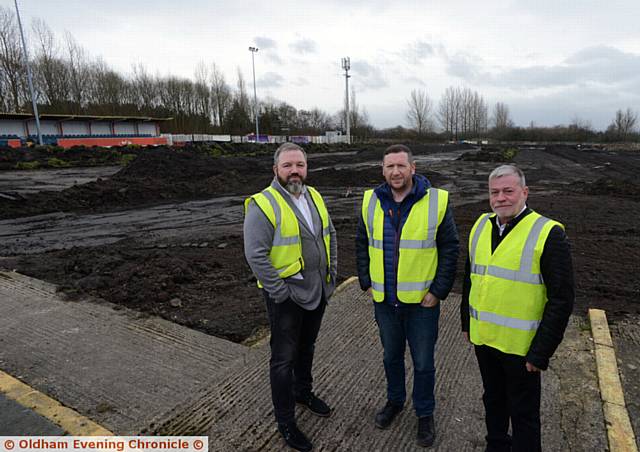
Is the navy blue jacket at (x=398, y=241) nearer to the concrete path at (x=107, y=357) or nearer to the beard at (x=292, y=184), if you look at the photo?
the beard at (x=292, y=184)

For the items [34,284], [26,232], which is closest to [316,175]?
[26,232]

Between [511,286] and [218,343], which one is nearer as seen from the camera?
[511,286]

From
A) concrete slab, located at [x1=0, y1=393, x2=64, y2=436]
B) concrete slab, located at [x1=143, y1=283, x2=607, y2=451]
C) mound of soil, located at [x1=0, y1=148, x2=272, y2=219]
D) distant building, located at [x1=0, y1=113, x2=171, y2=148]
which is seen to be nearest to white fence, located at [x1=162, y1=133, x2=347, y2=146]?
distant building, located at [x1=0, y1=113, x2=171, y2=148]

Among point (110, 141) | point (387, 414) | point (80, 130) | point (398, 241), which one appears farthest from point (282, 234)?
point (80, 130)

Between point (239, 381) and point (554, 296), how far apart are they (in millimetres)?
2644

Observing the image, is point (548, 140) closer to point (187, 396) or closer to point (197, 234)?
point (197, 234)

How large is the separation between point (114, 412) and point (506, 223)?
326cm

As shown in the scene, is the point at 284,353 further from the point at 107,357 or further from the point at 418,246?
the point at 107,357

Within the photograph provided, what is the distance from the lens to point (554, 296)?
2.18m

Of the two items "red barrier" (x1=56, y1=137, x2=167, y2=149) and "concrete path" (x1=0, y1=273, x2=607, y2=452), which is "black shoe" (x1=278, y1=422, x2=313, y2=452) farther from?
"red barrier" (x1=56, y1=137, x2=167, y2=149)

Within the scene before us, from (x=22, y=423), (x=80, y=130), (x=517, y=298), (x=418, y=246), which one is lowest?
(x=22, y=423)

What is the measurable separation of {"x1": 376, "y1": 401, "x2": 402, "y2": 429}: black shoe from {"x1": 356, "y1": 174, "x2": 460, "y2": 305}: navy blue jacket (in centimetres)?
87

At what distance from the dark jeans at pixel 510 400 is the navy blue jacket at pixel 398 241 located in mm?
488

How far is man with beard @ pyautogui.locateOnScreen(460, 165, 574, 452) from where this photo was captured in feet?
7.16
